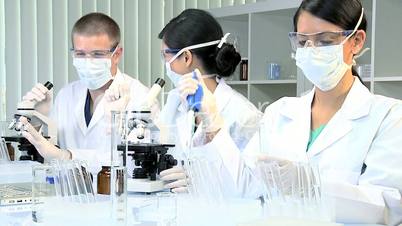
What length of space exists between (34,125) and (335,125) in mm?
1279

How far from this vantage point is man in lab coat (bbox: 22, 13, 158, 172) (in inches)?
92.8

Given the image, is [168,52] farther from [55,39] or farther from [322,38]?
[55,39]

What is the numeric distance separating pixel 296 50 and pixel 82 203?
0.92 meters

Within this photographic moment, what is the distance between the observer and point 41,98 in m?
2.32

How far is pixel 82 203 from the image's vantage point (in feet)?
4.99

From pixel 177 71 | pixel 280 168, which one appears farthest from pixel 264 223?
pixel 177 71

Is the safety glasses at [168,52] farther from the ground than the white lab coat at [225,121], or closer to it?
farther from the ground

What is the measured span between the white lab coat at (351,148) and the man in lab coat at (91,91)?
72cm

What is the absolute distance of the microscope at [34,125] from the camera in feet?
7.36

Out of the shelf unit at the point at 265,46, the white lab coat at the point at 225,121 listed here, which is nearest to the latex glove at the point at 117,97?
the white lab coat at the point at 225,121

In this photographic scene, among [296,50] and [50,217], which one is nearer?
[50,217]

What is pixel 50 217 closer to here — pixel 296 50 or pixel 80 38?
pixel 296 50

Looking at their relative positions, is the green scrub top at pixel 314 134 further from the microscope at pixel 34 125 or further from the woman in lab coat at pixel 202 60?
the microscope at pixel 34 125

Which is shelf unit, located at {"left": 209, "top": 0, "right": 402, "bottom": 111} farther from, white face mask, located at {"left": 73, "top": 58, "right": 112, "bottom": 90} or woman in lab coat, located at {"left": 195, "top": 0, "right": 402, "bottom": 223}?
woman in lab coat, located at {"left": 195, "top": 0, "right": 402, "bottom": 223}
